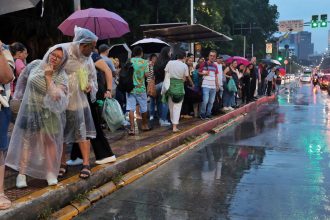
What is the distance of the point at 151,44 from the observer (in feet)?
43.9

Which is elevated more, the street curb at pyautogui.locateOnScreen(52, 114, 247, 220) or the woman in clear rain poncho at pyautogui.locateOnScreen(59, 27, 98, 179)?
the woman in clear rain poncho at pyautogui.locateOnScreen(59, 27, 98, 179)

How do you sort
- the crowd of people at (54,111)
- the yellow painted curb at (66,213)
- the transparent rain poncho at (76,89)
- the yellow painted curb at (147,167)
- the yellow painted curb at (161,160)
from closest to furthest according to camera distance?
the yellow painted curb at (66,213)
the crowd of people at (54,111)
the transparent rain poncho at (76,89)
the yellow painted curb at (147,167)
the yellow painted curb at (161,160)

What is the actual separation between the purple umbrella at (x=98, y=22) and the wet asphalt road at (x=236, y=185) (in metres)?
3.19

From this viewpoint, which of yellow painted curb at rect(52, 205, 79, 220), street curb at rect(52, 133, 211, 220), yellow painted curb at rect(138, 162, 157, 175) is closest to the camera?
yellow painted curb at rect(52, 205, 79, 220)

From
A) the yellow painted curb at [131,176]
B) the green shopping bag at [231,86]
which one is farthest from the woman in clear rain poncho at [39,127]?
the green shopping bag at [231,86]

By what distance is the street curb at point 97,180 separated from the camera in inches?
169

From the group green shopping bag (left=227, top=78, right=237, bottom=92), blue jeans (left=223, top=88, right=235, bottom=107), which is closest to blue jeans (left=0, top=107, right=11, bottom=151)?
green shopping bag (left=227, top=78, right=237, bottom=92)

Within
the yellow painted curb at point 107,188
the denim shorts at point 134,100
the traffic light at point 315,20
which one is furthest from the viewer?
the traffic light at point 315,20

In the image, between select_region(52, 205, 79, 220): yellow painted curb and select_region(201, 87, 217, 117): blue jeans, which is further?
select_region(201, 87, 217, 117): blue jeans

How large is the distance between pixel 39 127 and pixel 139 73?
3.81m

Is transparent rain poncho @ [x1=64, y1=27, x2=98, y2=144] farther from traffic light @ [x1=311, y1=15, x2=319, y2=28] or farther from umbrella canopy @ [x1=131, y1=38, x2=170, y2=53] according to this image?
traffic light @ [x1=311, y1=15, x2=319, y2=28]

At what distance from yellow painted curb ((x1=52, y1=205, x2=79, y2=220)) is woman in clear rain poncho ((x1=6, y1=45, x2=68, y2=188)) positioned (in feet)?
1.12

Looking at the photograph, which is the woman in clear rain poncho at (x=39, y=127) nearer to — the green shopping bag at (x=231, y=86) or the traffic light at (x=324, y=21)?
the green shopping bag at (x=231, y=86)

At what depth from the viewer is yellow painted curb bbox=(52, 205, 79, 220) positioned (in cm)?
458
